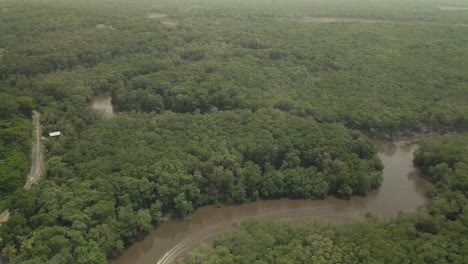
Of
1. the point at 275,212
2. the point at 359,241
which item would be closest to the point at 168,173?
the point at 275,212

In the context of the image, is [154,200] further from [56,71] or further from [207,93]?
[56,71]

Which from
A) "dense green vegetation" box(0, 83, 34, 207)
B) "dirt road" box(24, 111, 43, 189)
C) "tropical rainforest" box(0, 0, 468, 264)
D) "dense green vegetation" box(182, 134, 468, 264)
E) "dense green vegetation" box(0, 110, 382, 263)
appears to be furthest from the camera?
"dirt road" box(24, 111, 43, 189)

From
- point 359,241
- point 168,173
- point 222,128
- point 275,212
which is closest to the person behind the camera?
point 359,241

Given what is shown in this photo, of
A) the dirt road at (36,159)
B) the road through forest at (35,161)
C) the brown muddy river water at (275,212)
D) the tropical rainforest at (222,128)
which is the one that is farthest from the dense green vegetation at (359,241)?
the dirt road at (36,159)

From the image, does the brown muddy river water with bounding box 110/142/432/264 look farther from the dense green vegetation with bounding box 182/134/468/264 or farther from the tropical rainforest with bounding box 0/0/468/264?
the dense green vegetation with bounding box 182/134/468/264

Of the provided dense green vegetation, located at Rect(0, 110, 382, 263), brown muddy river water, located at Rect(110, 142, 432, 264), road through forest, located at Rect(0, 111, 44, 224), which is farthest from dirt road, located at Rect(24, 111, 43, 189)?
brown muddy river water, located at Rect(110, 142, 432, 264)

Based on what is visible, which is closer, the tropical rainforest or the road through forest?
the tropical rainforest

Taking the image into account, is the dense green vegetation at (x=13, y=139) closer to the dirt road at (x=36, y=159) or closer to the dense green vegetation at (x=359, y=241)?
the dirt road at (x=36, y=159)

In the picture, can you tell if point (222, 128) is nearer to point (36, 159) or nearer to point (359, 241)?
point (36, 159)
